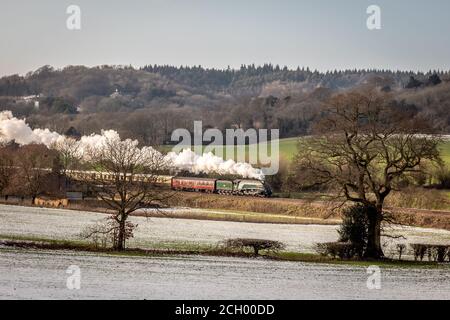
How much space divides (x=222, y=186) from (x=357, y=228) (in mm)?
65831

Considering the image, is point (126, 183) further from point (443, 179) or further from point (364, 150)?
point (443, 179)

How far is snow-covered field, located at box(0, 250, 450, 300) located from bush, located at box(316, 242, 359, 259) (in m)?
3.92

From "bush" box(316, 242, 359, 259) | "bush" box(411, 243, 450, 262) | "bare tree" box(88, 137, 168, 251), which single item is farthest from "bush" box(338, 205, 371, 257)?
"bare tree" box(88, 137, 168, 251)

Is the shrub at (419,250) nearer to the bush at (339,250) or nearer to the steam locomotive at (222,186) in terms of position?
the bush at (339,250)

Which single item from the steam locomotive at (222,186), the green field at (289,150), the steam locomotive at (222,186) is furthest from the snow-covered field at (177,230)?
the green field at (289,150)

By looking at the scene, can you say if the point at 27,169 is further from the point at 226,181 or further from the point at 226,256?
the point at 226,256

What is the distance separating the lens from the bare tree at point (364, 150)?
50594 millimetres

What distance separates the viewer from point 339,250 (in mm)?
49594

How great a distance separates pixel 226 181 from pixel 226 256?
6808 centimetres

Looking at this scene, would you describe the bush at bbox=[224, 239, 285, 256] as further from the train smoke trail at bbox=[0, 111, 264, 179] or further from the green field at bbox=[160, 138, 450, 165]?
the green field at bbox=[160, 138, 450, 165]

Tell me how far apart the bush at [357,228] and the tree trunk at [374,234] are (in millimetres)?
242

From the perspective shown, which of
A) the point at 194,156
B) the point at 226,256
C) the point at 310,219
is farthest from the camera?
the point at 194,156
